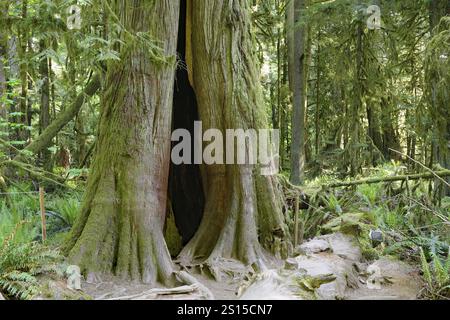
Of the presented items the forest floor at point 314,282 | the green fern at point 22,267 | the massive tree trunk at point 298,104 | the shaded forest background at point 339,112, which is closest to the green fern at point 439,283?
the shaded forest background at point 339,112

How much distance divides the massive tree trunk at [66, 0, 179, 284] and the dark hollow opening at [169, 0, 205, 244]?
1143 mm

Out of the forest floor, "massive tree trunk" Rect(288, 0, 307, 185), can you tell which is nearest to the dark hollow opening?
the forest floor

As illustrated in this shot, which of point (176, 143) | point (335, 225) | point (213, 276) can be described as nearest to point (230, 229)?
point (213, 276)

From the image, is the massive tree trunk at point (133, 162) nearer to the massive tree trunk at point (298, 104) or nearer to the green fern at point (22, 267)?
the green fern at point (22, 267)

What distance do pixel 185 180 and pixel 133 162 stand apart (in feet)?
6.13

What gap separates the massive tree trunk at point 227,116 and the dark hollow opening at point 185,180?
499 mm

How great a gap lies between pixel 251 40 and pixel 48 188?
8267 millimetres

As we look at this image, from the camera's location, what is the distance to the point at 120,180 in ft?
19.3

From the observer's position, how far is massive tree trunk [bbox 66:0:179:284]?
18.4ft

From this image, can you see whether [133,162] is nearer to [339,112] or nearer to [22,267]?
[22,267]

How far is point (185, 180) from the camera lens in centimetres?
766

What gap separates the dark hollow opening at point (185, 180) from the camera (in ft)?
24.7

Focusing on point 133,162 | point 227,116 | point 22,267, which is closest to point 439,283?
point 227,116

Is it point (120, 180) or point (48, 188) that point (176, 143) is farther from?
point (48, 188)
